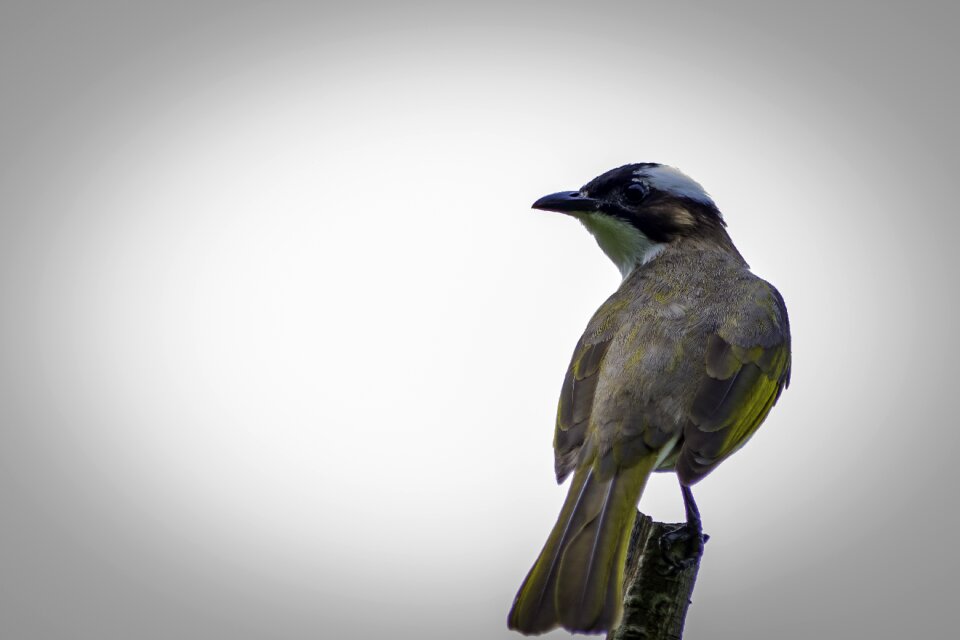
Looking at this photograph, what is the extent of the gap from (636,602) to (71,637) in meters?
22.0

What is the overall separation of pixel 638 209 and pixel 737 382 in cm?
206

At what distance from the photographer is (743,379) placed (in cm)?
668

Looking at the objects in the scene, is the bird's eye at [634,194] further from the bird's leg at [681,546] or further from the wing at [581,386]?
the bird's leg at [681,546]

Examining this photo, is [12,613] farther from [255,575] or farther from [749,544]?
[749,544]

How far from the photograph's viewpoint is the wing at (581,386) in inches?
259

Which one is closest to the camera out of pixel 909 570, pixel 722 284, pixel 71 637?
pixel 722 284

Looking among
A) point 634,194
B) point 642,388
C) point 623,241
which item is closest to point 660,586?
point 642,388

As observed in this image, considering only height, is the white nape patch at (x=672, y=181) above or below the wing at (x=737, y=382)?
above

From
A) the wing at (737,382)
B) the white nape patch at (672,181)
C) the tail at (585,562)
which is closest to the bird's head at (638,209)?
the white nape patch at (672,181)

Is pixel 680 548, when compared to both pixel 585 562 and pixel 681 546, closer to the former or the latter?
pixel 681 546

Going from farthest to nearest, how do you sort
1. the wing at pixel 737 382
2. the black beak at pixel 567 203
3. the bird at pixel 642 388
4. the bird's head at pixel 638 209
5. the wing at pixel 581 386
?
1. the bird's head at pixel 638 209
2. the black beak at pixel 567 203
3. the wing at pixel 581 386
4. the wing at pixel 737 382
5. the bird at pixel 642 388

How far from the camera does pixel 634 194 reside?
8.34 m

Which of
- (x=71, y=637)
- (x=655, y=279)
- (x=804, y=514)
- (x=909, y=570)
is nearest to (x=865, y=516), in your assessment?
(x=804, y=514)

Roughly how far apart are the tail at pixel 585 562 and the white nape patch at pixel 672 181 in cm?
278
